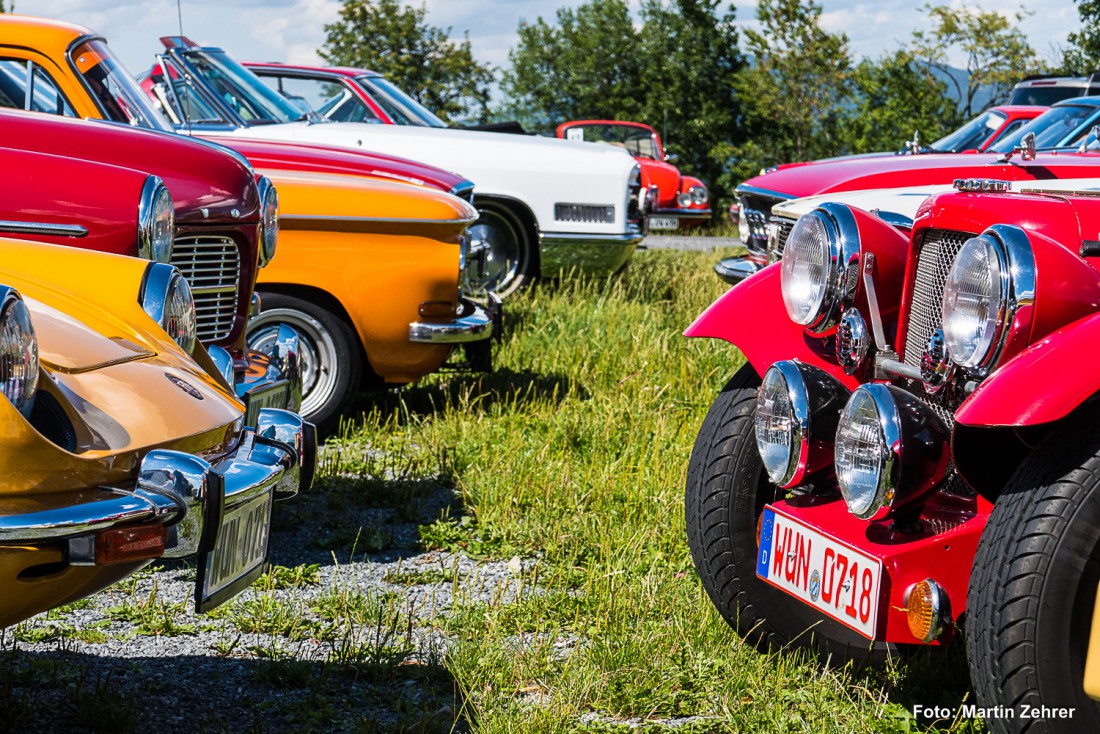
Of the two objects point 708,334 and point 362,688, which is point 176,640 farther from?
point 708,334

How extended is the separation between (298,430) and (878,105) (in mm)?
21531

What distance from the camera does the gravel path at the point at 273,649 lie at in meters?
2.70

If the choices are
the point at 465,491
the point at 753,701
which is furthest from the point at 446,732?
the point at 465,491

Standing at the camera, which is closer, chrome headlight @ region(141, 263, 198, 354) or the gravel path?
the gravel path

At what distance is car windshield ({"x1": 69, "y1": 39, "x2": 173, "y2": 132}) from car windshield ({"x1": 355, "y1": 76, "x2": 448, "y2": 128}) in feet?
14.3

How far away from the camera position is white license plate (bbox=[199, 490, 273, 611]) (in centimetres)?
248

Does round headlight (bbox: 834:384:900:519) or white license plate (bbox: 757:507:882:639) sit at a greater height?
round headlight (bbox: 834:384:900:519)

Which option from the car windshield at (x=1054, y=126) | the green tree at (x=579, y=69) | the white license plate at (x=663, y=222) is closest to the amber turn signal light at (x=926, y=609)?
the car windshield at (x=1054, y=126)

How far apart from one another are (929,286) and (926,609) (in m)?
0.86

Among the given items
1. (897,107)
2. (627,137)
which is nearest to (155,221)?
(627,137)

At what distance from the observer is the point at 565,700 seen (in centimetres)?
275

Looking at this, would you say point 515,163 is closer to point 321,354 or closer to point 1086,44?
point 321,354

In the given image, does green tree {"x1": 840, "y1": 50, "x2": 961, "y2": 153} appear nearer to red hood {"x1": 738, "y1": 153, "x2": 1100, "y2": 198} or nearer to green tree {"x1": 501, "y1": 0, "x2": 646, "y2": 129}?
green tree {"x1": 501, "y1": 0, "x2": 646, "y2": 129}

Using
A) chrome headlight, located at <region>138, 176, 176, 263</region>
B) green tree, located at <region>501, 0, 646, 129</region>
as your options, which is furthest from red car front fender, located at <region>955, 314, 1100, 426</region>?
green tree, located at <region>501, 0, 646, 129</region>
